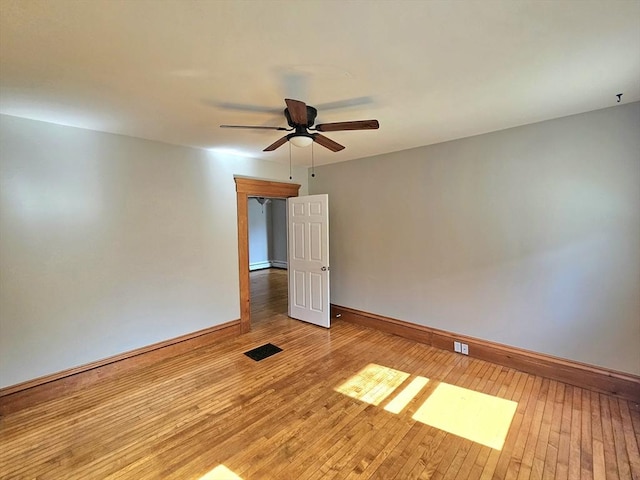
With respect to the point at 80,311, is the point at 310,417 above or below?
below

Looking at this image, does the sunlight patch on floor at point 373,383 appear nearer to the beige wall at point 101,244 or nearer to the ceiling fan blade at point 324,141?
the beige wall at point 101,244

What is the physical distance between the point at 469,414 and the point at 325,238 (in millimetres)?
2733

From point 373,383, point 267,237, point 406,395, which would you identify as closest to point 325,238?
point 373,383

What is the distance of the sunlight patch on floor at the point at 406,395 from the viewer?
2521 mm

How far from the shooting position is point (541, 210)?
2949 mm

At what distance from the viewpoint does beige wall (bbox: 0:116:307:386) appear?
2574 millimetres

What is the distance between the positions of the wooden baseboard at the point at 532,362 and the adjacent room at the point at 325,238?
0.07 feet

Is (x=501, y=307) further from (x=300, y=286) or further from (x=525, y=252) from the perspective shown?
(x=300, y=286)

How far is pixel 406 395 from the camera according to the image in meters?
2.71

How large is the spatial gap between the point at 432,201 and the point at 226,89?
2785 mm

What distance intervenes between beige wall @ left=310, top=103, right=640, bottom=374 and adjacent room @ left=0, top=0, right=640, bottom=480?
0.07 ft

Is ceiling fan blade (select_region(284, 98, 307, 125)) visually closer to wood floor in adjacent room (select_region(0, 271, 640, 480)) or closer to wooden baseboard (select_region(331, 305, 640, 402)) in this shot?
wood floor in adjacent room (select_region(0, 271, 640, 480))

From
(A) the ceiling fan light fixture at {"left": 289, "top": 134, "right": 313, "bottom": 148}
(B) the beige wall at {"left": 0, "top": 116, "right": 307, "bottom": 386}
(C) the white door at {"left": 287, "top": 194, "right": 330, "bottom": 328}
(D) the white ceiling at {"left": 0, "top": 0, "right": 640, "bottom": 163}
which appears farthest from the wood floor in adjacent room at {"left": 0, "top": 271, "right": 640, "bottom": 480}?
(D) the white ceiling at {"left": 0, "top": 0, "right": 640, "bottom": 163}

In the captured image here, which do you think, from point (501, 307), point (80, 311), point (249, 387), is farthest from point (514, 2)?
point (80, 311)
